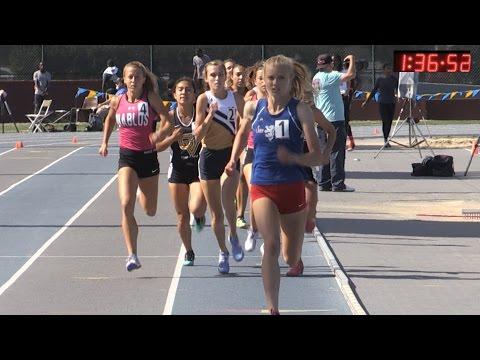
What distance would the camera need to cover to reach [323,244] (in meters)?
13.7

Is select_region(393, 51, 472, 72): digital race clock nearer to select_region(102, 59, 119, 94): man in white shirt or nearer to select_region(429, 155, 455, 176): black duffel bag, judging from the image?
select_region(429, 155, 455, 176): black duffel bag

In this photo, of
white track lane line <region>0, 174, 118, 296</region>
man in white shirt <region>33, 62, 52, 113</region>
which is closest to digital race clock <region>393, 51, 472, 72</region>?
white track lane line <region>0, 174, 118, 296</region>

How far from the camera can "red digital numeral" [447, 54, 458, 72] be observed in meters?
21.1

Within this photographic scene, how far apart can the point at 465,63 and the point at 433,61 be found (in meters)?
0.63

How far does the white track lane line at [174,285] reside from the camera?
34.3 ft

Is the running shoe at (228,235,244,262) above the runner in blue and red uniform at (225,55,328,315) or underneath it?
underneath

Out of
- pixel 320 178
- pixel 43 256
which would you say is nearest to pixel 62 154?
pixel 320 178

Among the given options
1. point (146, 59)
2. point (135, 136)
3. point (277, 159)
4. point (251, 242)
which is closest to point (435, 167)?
point (251, 242)

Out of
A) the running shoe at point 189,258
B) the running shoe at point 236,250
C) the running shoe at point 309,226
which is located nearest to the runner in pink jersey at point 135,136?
the running shoe at point 189,258

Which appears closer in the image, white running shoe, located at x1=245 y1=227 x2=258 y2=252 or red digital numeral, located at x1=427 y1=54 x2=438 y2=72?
white running shoe, located at x1=245 y1=227 x2=258 y2=252

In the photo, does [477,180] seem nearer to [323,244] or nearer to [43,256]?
[323,244]

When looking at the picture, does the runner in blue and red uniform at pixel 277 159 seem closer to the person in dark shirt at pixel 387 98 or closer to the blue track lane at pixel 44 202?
the blue track lane at pixel 44 202

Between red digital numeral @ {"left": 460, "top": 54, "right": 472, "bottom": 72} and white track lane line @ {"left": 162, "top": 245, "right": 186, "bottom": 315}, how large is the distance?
884 cm
